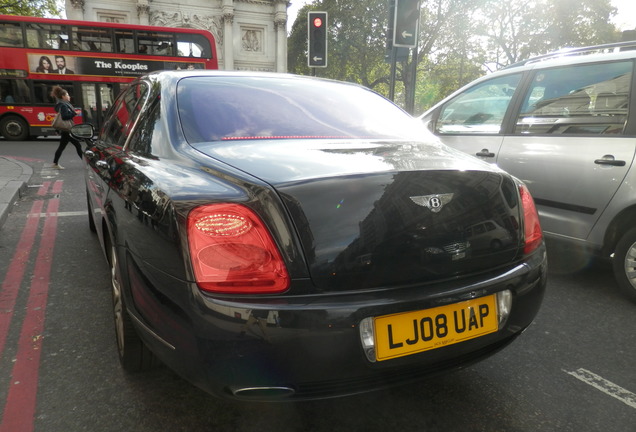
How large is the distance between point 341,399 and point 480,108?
3.30 m

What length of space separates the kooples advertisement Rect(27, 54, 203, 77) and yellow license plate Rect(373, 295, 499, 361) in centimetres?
1581

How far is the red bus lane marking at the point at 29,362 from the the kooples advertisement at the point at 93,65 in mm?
13612

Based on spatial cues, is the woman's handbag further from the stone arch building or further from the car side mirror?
the stone arch building

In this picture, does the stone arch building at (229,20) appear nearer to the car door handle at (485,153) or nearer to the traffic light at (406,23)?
the traffic light at (406,23)

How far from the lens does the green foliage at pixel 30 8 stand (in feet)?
97.9

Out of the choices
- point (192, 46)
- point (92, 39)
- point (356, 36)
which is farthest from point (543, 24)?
point (92, 39)

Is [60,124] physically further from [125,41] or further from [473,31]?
[473,31]

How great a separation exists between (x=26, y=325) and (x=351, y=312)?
225cm

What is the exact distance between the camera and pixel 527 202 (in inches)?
80.0

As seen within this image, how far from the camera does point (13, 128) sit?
16016 millimetres

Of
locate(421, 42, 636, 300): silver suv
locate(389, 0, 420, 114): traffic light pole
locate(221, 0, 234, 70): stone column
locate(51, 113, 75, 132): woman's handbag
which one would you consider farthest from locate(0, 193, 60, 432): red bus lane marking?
locate(221, 0, 234, 70): stone column

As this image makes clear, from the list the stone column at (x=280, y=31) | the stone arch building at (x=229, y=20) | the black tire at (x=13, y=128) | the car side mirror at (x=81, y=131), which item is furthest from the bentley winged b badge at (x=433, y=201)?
the stone column at (x=280, y=31)

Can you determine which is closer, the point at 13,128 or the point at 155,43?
the point at 13,128

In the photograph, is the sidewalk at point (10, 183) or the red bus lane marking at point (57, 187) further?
the red bus lane marking at point (57, 187)
